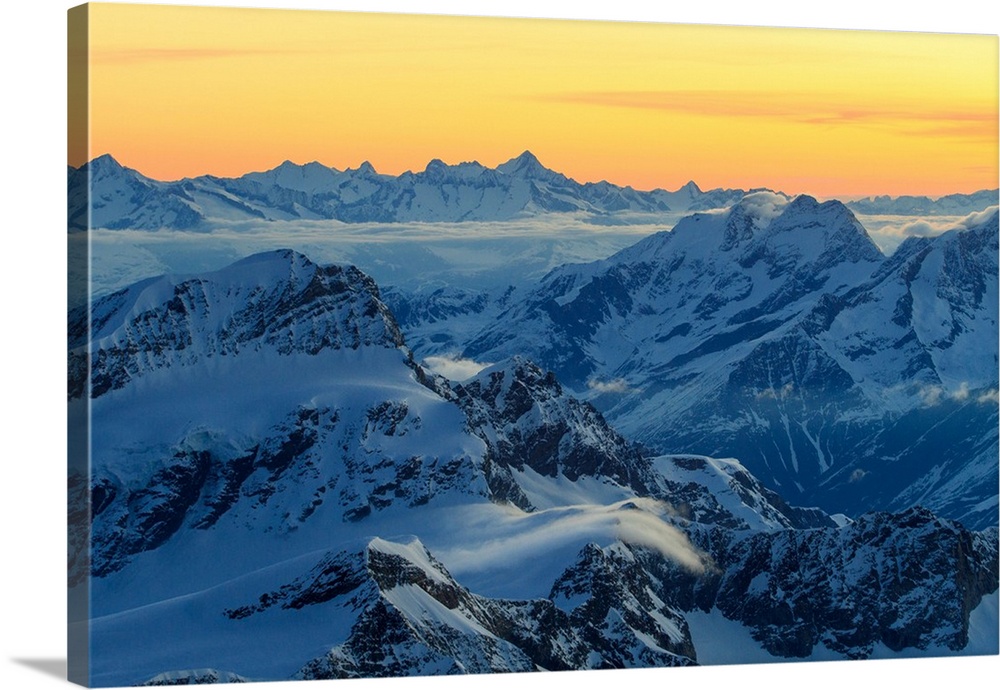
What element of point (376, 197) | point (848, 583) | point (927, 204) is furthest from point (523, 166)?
point (848, 583)

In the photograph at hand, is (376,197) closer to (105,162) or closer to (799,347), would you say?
(105,162)

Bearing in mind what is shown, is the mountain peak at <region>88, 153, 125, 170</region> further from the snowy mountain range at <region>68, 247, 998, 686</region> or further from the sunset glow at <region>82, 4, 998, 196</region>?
the snowy mountain range at <region>68, 247, 998, 686</region>

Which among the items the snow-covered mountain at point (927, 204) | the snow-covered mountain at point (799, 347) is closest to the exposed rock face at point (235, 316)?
the snow-covered mountain at point (799, 347)

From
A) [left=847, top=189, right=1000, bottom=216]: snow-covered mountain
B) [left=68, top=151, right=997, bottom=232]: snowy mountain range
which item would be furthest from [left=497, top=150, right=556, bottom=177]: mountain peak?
[left=847, top=189, right=1000, bottom=216]: snow-covered mountain

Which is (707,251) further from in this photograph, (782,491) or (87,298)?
(87,298)

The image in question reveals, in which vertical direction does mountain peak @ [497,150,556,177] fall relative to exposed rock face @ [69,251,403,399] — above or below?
above

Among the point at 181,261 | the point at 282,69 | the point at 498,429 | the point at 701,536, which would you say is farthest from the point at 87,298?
the point at 701,536

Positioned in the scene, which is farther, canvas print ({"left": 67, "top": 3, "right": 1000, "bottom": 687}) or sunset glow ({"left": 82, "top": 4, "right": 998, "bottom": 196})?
sunset glow ({"left": 82, "top": 4, "right": 998, "bottom": 196})
